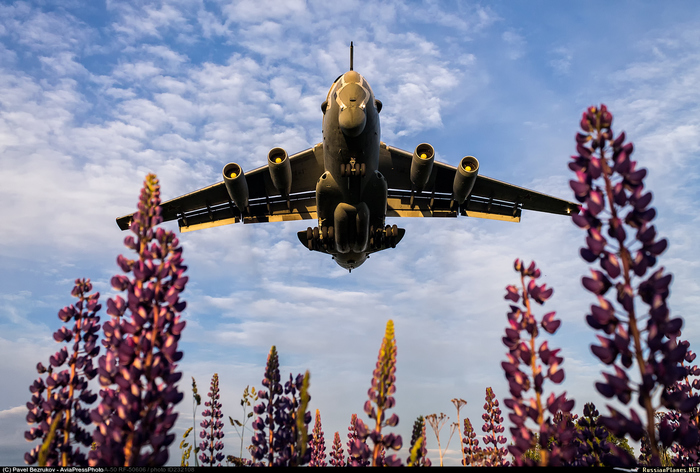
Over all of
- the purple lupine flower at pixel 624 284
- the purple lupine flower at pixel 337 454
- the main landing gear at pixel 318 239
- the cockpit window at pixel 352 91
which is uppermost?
the cockpit window at pixel 352 91

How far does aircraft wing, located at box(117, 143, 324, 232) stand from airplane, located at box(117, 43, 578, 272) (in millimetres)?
60

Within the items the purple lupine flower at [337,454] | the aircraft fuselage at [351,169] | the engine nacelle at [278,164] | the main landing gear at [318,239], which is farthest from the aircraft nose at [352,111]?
the purple lupine flower at [337,454]

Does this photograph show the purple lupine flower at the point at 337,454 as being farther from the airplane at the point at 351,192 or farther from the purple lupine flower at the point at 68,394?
the airplane at the point at 351,192

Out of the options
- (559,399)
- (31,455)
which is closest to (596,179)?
(559,399)

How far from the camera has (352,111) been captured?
725 inches

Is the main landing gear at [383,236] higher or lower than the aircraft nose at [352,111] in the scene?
lower

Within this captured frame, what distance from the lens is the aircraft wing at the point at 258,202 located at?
27062 millimetres

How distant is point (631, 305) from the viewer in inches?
147

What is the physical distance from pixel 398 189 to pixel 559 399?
25179mm

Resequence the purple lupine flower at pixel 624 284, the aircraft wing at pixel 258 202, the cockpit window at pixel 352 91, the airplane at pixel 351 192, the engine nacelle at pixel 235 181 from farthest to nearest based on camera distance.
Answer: the aircraft wing at pixel 258 202
the engine nacelle at pixel 235 181
the airplane at pixel 351 192
the cockpit window at pixel 352 91
the purple lupine flower at pixel 624 284

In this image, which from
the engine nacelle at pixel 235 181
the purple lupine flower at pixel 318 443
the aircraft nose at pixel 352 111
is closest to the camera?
the purple lupine flower at pixel 318 443

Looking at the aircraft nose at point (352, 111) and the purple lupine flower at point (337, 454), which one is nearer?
the purple lupine flower at point (337, 454)

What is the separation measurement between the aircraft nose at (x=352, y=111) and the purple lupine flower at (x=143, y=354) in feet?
45.2

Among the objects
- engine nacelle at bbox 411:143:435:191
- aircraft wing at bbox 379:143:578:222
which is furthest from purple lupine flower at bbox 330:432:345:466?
aircraft wing at bbox 379:143:578:222
